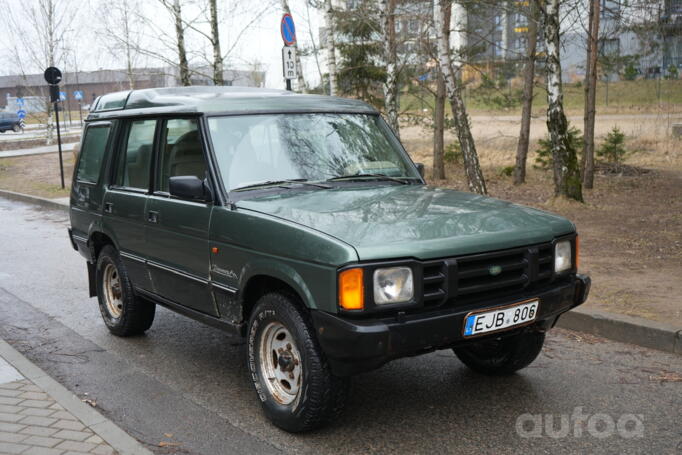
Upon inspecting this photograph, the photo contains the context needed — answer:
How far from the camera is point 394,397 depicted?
477 cm

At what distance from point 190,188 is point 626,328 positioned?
12.0 feet

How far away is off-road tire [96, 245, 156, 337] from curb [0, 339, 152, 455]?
0.90 m

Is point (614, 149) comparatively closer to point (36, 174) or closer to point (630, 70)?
point (630, 70)

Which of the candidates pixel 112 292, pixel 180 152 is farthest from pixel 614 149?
pixel 180 152

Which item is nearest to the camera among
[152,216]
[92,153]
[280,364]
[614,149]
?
[280,364]

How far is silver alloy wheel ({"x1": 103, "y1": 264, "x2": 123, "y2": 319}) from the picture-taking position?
6332 mm

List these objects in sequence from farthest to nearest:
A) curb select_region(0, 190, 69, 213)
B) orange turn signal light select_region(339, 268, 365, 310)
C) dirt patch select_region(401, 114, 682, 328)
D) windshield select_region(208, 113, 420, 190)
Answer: curb select_region(0, 190, 69, 213) → dirt patch select_region(401, 114, 682, 328) → windshield select_region(208, 113, 420, 190) → orange turn signal light select_region(339, 268, 365, 310)

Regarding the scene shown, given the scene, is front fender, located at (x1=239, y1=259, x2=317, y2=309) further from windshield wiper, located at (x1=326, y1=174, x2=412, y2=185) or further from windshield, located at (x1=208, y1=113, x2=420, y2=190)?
windshield wiper, located at (x1=326, y1=174, x2=412, y2=185)

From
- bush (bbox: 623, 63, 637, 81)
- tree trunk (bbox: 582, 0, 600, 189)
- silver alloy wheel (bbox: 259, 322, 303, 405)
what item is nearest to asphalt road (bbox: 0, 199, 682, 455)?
silver alloy wheel (bbox: 259, 322, 303, 405)

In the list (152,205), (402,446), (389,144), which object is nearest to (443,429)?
(402,446)

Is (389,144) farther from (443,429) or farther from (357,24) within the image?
(357,24)

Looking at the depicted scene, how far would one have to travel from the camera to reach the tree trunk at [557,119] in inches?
482

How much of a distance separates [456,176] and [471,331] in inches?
641

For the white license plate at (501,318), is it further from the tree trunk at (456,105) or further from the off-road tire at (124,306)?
the tree trunk at (456,105)
